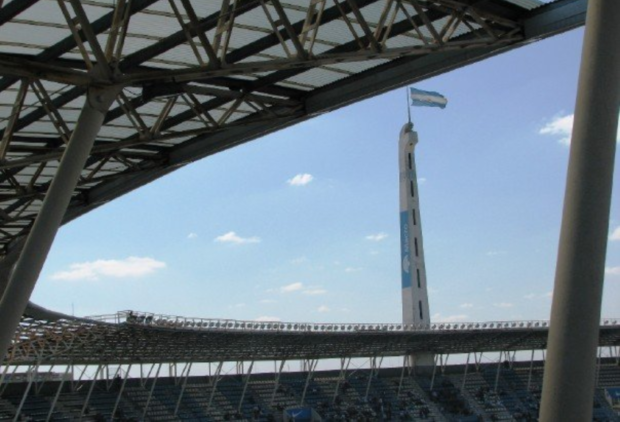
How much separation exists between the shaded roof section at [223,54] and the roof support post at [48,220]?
0.50 metres

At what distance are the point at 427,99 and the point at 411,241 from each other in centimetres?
1547

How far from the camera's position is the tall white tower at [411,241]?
8119 centimetres

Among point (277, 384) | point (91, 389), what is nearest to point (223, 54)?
point (91, 389)

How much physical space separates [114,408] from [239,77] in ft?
130

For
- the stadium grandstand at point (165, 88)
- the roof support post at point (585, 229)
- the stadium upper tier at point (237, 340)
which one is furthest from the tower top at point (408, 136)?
the roof support post at point (585, 229)

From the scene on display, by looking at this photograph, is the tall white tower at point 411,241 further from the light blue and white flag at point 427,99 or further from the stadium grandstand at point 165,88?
the stadium grandstand at point 165,88

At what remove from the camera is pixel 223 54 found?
15.4m

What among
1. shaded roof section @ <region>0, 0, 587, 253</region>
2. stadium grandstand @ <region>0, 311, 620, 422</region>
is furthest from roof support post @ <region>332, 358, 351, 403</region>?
shaded roof section @ <region>0, 0, 587, 253</region>

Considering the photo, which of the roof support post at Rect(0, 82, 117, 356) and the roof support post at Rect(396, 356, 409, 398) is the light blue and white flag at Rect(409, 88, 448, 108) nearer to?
the roof support post at Rect(396, 356, 409, 398)

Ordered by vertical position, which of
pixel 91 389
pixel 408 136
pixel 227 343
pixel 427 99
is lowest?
pixel 91 389

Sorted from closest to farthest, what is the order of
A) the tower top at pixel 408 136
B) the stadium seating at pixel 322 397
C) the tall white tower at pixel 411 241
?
the stadium seating at pixel 322 397 → the tall white tower at pixel 411 241 → the tower top at pixel 408 136

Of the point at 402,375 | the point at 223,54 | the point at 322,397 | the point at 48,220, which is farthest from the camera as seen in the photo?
the point at 402,375

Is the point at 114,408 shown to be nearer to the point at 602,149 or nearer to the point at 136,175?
the point at 136,175

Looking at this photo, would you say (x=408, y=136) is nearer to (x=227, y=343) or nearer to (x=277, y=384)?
(x=277, y=384)
